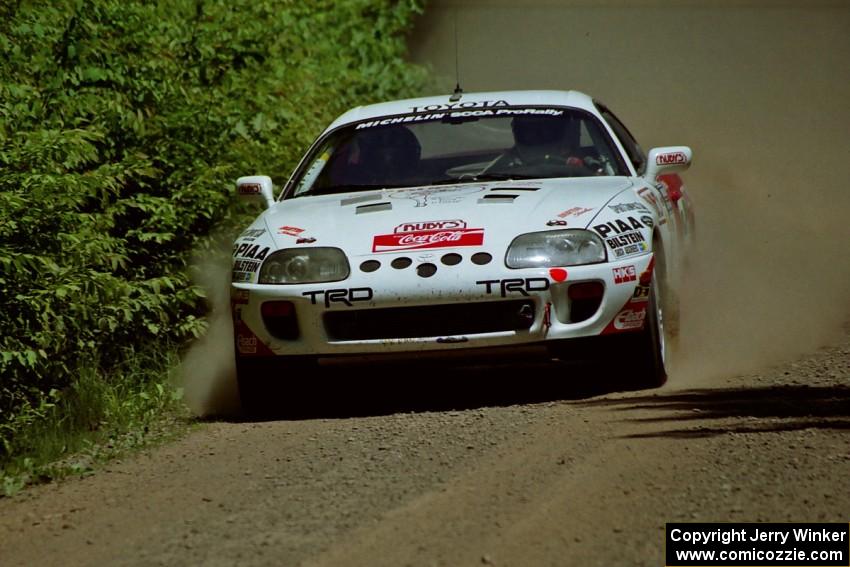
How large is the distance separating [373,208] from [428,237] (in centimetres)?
58

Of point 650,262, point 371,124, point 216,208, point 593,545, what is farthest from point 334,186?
point 593,545

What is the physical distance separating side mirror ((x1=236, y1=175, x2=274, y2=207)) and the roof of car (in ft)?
2.45

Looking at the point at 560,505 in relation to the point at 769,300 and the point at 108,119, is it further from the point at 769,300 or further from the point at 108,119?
the point at 769,300

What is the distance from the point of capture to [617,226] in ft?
20.8

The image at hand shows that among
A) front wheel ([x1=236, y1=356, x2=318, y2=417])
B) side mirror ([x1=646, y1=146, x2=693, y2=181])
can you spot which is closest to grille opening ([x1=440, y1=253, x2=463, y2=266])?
front wheel ([x1=236, y1=356, x2=318, y2=417])

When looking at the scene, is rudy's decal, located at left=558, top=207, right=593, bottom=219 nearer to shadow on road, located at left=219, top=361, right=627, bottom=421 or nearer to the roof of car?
shadow on road, located at left=219, top=361, right=627, bottom=421

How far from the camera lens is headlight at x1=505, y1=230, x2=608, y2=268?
241 inches

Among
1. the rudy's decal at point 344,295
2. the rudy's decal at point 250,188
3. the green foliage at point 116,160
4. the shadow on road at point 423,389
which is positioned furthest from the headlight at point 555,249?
the green foliage at point 116,160

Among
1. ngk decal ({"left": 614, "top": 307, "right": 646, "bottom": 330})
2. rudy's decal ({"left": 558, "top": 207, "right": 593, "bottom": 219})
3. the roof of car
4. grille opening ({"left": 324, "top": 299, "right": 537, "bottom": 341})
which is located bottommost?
ngk decal ({"left": 614, "top": 307, "right": 646, "bottom": 330})

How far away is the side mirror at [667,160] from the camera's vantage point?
745 centimetres

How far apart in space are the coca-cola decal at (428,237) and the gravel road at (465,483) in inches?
29.2

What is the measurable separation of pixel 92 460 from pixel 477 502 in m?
2.24

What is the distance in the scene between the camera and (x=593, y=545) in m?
3.92

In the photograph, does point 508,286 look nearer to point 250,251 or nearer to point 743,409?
point 743,409
